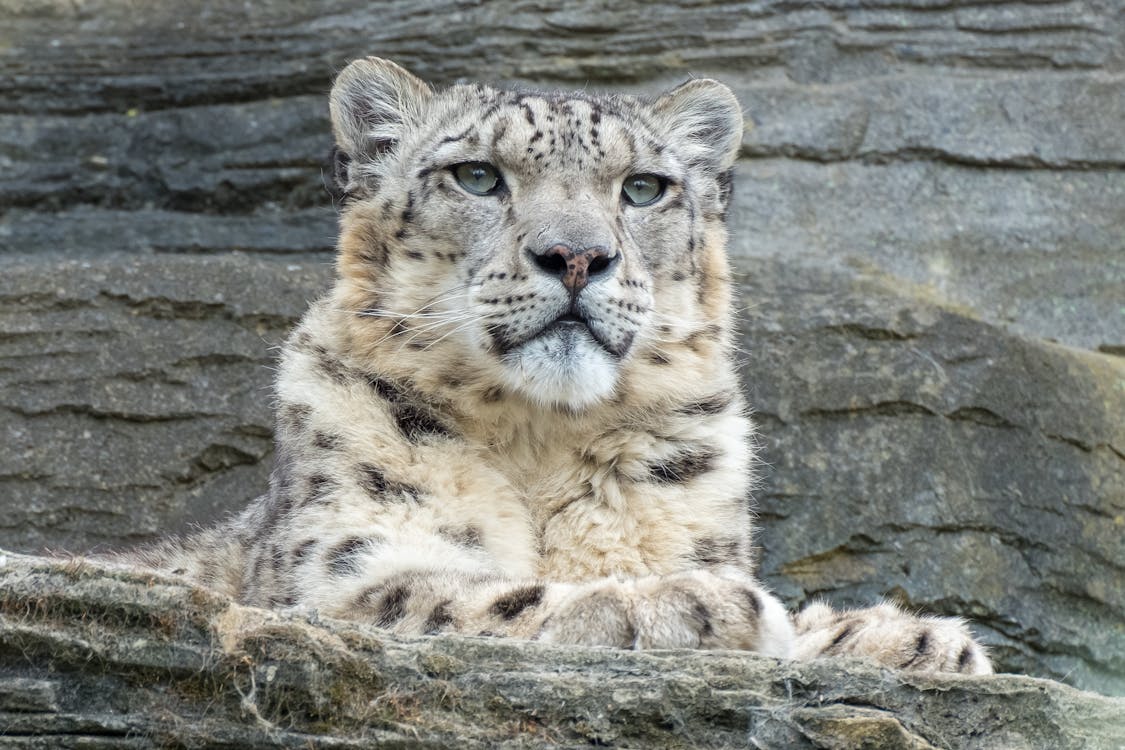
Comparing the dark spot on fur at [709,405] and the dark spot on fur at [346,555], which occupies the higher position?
the dark spot on fur at [709,405]

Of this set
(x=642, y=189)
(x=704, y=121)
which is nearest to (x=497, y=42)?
(x=704, y=121)

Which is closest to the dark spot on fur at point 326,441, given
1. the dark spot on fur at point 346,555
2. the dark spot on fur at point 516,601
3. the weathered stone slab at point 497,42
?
the dark spot on fur at point 346,555

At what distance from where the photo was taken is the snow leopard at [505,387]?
4.08m

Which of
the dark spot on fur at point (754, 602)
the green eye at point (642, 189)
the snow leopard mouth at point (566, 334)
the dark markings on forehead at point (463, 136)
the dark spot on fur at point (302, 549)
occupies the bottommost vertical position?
the dark spot on fur at point (302, 549)

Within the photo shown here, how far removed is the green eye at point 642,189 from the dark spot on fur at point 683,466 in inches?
31.4

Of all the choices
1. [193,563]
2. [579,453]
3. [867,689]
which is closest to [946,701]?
[867,689]

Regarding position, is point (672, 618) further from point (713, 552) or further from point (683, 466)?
point (683, 466)

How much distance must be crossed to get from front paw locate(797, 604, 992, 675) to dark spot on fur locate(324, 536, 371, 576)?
111cm

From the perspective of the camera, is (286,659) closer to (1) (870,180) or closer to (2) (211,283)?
(2) (211,283)

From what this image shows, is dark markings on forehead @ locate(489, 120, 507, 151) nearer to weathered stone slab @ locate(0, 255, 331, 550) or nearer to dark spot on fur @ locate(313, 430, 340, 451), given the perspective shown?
dark spot on fur @ locate(313, 430, 340, 451)

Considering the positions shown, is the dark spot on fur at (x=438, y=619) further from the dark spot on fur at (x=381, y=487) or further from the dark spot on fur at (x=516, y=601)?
the dark spot on fur at (x=381, y=487)

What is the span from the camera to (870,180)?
772 cm

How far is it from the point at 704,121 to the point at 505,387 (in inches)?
57.2

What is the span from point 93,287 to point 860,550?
11.4 feet
